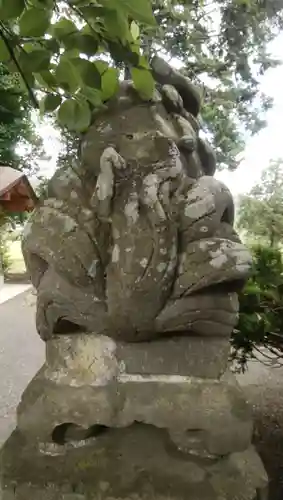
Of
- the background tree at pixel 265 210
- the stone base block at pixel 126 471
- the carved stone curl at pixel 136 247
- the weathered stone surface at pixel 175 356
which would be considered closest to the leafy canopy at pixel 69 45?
the carved stone curl at pixel 136 247

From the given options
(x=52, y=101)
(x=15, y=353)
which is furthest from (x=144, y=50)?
(x=15, y=353)

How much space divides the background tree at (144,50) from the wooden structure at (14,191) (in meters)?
0.58

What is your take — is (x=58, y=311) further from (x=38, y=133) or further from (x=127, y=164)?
(x=38, y=133)

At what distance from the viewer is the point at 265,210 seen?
190 cm

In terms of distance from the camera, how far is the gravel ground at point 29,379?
147 cm

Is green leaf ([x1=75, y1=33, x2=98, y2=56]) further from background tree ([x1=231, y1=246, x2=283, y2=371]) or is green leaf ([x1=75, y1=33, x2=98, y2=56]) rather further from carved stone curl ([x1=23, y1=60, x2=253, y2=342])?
background tree ([x1=231, y1=246, x2=283, y2=371])

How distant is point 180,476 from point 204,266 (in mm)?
306

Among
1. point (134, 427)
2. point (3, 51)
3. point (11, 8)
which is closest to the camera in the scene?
point (11, 8)

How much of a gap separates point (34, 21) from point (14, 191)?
1.53m

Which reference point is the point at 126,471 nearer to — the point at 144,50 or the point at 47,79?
the point at 47,79

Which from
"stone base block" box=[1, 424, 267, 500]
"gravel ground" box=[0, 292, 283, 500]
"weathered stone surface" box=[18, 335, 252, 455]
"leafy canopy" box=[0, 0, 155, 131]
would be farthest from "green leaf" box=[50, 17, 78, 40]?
"gravel ground" box=[0, 292, 283, 500]

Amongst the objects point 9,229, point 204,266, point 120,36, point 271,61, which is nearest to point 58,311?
point 204,266

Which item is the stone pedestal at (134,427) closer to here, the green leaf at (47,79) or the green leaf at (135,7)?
the green leaf at (47,79)

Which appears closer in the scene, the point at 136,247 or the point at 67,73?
the point at 67,73
